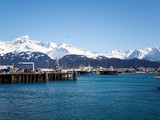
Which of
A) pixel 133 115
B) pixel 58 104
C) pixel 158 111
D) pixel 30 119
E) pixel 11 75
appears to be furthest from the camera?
pixel 11 75

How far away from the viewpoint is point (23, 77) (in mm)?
91188

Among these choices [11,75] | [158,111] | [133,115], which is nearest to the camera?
[133,115]

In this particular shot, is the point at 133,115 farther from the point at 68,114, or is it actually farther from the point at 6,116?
the point at 6,116

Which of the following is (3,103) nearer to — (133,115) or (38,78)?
(133,115)

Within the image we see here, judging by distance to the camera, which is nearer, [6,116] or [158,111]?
[6,116]

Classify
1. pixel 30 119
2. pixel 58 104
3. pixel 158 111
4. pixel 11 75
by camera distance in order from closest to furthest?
pixel 30 119, pixel 158 111, pixel 58 104, pixel 11 75

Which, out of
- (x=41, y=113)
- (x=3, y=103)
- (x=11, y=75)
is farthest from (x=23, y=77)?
(x=41, y=113)

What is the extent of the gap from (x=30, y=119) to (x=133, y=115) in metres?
13.0

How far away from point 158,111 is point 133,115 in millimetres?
4495

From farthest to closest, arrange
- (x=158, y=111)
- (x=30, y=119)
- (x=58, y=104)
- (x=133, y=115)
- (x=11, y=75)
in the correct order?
(x=11, y=75), (x=58, y=104), (x=158, y=111), (x=133, y=115), (x=30, y=119)

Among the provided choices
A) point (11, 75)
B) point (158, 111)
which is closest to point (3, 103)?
point (158, 111)

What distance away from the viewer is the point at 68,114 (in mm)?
35469

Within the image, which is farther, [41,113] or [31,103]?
[31,103]

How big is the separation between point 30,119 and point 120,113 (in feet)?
38.9
